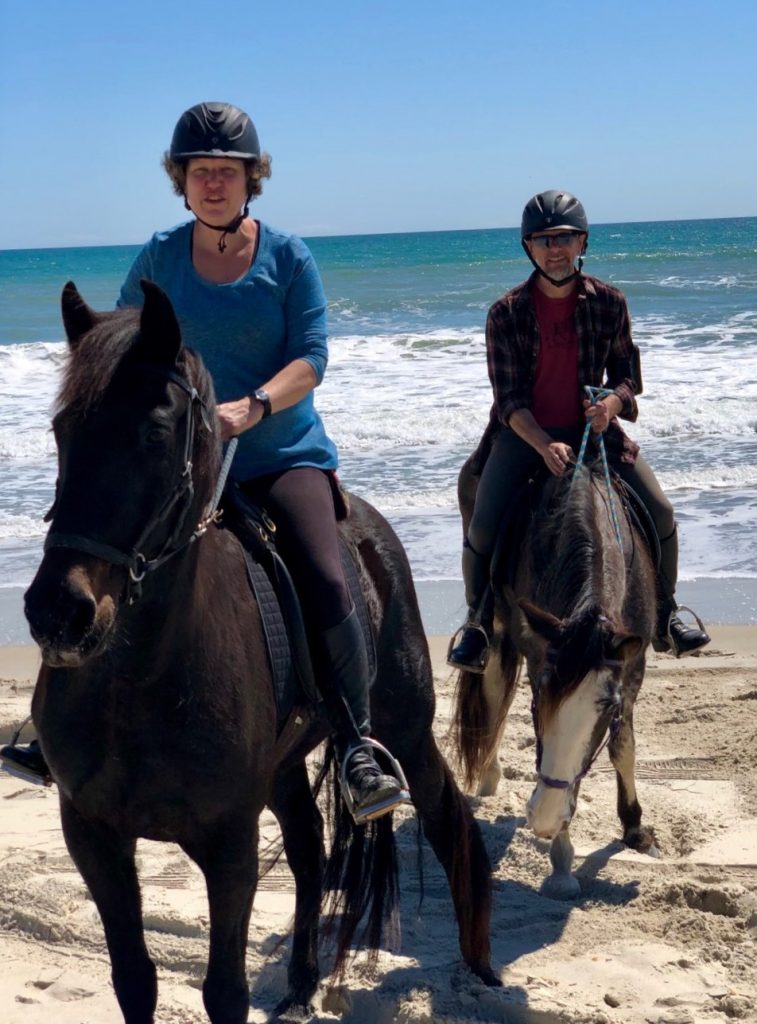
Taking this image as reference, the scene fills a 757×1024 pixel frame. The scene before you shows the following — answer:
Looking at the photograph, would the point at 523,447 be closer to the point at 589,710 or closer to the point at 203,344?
the point at 589,710

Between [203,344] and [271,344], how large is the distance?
0.59 feet

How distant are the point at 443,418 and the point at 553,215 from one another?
9.61 m

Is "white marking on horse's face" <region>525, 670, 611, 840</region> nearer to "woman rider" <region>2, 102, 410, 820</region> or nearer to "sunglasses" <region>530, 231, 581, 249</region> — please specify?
"woman rider" <region>2, 102, 410, 820</region>

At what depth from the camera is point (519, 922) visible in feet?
14.6

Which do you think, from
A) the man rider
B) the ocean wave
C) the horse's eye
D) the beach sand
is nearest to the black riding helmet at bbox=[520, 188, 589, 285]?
the man rider

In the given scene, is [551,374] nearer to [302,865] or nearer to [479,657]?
[479,657]

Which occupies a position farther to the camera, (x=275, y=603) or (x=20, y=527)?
(x=20, y=527)

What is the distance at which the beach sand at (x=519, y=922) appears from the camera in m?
3.78

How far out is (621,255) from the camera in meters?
58.8

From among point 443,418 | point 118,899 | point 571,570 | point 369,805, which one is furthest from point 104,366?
point 443,418

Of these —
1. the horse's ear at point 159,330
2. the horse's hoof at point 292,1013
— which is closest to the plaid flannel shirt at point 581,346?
the horse's hoof at point 292,1013

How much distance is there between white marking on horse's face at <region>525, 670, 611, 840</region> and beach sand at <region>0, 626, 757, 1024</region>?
50 centimetres

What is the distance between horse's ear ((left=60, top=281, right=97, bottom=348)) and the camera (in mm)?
2758

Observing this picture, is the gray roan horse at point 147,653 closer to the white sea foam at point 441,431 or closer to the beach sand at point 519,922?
the beach sand at point 519,922
